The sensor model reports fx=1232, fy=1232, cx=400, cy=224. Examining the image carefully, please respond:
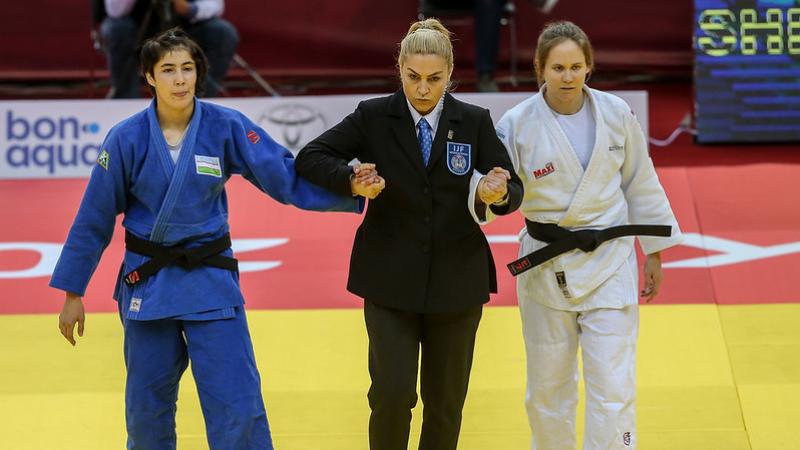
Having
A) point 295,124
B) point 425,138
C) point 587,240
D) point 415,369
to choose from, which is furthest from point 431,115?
point 295,124

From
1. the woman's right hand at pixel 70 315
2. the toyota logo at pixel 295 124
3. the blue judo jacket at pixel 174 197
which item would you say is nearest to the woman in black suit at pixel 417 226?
the blue judo jacket at pixel 174 197

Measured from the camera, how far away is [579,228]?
4.19 m

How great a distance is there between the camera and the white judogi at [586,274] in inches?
162

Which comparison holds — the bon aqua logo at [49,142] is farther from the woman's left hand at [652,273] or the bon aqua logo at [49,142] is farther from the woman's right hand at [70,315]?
the woman's left hand at [652,273]

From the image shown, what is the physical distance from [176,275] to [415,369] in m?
0.82

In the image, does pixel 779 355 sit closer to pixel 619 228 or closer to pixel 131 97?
pixel 619 228

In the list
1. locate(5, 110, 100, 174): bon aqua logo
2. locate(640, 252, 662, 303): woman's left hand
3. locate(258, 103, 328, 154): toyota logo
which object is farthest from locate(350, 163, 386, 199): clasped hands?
locate(5, 110, 100, 174): bon aqua logo

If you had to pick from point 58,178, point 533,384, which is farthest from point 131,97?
point 533,384

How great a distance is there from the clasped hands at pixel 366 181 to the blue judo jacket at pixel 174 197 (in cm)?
21

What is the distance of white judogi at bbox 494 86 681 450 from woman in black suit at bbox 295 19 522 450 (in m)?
0.25

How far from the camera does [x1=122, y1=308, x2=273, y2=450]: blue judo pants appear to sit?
387cm

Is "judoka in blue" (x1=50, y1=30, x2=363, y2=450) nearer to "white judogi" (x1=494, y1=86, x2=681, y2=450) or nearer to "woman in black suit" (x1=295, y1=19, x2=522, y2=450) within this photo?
"woman in black suit" (x1=295, y1=19, x2=522, y2=450)

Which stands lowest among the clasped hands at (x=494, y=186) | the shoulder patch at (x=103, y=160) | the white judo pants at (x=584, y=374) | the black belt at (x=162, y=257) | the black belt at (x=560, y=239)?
the white judo pants at (x=584, y=374)

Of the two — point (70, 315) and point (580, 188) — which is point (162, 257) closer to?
point (70, 315)
